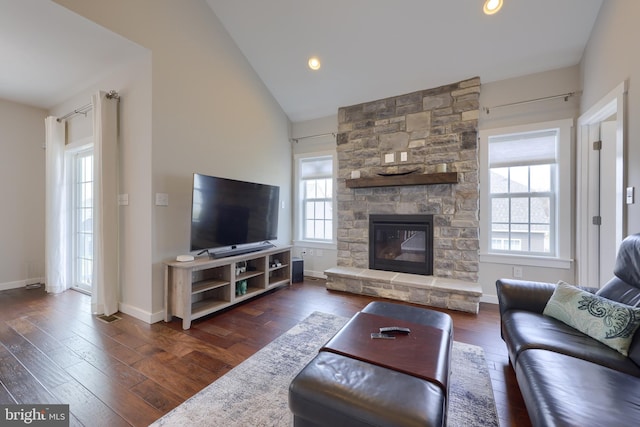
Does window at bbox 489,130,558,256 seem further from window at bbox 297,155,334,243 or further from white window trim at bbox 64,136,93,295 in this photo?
white window trim at bbox 64,136,93,295

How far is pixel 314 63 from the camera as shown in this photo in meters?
3.64

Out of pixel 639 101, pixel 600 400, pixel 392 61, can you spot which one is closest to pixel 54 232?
pixel 392 61

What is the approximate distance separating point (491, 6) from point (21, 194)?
6.49m

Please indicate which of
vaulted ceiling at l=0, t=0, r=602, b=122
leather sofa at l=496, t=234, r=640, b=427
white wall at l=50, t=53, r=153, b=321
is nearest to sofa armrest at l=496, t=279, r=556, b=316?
leather sofa at l=496, t=234, r=640, b=427

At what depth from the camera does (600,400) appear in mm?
1062

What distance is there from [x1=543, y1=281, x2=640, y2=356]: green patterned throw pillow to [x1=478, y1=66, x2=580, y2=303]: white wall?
1538 millimetres

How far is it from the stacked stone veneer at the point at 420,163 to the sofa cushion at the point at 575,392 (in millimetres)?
2156

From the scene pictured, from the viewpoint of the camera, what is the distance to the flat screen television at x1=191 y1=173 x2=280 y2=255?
2840mm

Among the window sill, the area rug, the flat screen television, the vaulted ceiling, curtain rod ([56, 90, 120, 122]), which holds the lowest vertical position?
the area rug

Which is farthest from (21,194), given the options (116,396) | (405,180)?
(405,180)

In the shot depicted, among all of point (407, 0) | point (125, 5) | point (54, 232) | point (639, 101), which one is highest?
point (407, 0)

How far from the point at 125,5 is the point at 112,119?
1.10m

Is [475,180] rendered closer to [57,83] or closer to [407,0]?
[407,0]

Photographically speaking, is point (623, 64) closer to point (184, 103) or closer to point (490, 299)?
point (490, 299)
